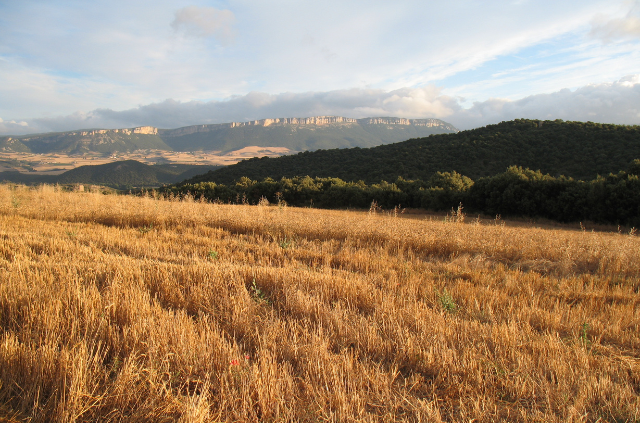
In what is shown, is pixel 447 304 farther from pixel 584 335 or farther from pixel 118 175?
pixel 118 175

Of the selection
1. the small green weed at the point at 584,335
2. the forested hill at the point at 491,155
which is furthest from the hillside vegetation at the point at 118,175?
the small green weed at the point at 584,335

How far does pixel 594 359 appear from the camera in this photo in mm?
3141

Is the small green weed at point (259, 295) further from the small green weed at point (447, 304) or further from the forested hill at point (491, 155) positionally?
the forested hill at point (491, 155)

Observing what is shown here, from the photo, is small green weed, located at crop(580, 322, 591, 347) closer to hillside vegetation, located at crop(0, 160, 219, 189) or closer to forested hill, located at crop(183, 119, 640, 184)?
forested hill, located at crop(183, 119, 640, 184)

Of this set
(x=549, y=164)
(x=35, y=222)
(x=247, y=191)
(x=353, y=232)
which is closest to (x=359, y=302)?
(x=353, y=232)

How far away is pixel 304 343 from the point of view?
3271mm

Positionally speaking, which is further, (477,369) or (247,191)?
(247,191)

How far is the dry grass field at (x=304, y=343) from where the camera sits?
2.41m

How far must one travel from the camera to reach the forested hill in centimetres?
3747

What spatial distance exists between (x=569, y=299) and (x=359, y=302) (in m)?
3.71

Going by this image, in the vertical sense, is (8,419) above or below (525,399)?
above

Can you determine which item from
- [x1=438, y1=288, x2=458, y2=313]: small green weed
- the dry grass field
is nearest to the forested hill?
the dry grass field

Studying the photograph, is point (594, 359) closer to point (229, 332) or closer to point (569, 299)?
point (569, 299)

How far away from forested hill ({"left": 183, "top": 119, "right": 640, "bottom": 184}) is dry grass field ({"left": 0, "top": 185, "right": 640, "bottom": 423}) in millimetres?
38865
